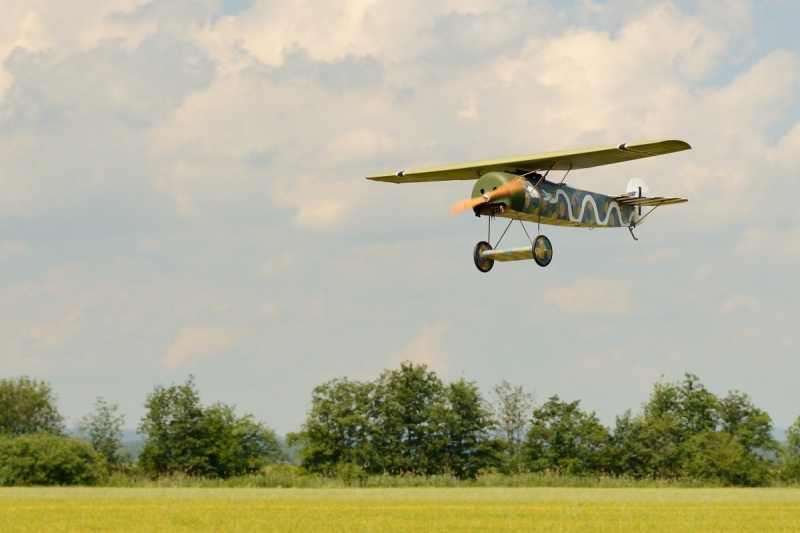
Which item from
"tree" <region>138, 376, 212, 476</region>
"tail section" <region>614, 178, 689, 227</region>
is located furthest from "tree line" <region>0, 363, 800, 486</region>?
"tail section" <region>614, 178, 689, 227</region>

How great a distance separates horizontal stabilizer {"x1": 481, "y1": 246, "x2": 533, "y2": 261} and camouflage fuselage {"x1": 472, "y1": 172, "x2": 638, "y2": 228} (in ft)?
2.89

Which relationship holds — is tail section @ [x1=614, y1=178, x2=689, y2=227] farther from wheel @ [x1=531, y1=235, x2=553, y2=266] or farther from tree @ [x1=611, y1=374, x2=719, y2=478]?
tree @ [x1=611, y1=374, x2=719, y2=478]

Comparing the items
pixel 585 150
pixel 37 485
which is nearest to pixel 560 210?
pixel 585 150

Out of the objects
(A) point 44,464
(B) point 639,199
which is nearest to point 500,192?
(B) point 639,199

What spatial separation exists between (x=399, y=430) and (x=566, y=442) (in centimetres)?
1065

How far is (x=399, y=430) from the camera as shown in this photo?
74062 millimetres

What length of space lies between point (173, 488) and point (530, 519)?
27.8m

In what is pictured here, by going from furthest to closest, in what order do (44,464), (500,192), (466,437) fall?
(466,437), (44,464), (500,192)

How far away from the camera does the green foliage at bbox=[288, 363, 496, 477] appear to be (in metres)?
71.8

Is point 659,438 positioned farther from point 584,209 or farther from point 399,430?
point 584,209

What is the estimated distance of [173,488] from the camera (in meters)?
60.7

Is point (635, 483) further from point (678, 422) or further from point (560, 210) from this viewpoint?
point (560, 210)

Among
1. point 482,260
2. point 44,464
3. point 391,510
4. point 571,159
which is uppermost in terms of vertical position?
point 571,159

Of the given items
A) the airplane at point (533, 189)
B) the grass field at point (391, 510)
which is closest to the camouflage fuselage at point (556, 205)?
the airplane at point (533, 189)
